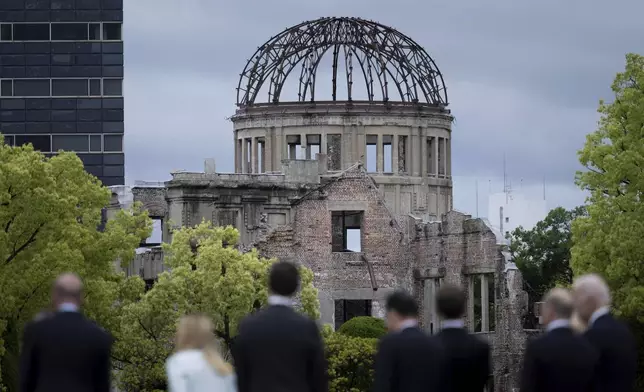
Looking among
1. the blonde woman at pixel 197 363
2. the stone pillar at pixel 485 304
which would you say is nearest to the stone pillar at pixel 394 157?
the stone pillar at pixel 485 304

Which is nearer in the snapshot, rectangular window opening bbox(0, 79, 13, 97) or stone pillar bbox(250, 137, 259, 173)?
stone pillar bbox(250, 137, 259, 173)

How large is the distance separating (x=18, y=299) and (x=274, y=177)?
3070cm

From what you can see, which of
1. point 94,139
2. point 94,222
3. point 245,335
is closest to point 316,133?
point 94,139

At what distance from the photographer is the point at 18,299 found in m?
52.1

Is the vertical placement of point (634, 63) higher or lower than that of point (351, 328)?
higher

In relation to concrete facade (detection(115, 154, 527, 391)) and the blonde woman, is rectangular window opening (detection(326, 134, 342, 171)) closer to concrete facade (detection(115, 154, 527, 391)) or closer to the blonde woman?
concrete facade (detection(115, 154, 527, 391))

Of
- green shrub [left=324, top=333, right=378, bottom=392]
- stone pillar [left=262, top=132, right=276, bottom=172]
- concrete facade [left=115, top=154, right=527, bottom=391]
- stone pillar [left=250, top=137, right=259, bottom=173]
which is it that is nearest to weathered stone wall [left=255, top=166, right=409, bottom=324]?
concrete facade [left=115, top=154, right=527, bottom=391]

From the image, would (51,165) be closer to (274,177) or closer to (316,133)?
(274,177)

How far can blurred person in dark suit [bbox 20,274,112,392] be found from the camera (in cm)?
2006

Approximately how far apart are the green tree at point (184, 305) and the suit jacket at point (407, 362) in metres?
34.1

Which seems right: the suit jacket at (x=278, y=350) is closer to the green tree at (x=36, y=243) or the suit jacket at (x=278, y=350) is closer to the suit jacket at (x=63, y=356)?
the suit jacket at (x=63, y=356)

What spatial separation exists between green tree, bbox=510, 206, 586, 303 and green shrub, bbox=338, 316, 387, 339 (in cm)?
3646

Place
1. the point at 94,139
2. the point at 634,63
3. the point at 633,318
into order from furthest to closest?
1. the point at 94,139
2. the point at 634,63
3. the point at 633,318

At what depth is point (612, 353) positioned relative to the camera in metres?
21.2
